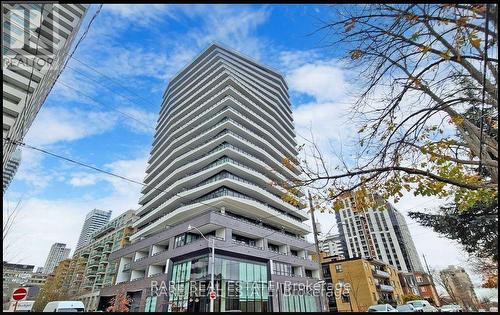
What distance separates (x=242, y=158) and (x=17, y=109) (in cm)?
2837

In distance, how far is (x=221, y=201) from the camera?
107ft

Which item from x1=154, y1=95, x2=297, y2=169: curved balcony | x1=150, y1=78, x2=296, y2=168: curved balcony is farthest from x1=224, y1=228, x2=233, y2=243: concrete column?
x1=150, y1=78, x2=296, y2=168: curved balcony

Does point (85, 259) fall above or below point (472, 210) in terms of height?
above

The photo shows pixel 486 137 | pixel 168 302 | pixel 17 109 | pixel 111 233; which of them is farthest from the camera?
pixel 111 233

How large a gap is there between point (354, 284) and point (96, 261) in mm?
62366

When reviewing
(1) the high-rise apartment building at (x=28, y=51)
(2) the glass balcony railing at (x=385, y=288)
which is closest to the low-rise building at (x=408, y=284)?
(2) the glass balcony railing at (x=385, y=288)

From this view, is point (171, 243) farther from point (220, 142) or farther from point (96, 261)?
point (96, 261)

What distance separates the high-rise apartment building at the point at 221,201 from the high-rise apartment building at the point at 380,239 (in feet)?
279

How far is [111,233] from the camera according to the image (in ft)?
227

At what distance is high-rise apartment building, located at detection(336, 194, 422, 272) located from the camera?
115m

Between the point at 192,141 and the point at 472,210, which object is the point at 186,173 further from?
the point at 472,210

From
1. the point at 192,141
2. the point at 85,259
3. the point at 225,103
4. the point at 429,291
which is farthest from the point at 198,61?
the point at 429,291

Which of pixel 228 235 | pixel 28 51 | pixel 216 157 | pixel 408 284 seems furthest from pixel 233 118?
pixel 408 284

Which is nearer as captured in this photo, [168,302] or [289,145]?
[168,302]
